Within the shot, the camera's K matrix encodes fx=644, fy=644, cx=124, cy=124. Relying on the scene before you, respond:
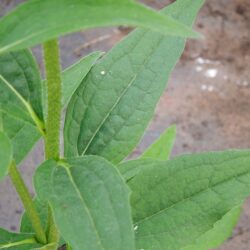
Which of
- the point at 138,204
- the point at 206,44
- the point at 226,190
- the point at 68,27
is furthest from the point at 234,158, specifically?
the point at 206,44

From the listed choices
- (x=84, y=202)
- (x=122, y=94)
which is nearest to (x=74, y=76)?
(x=122, y=94)

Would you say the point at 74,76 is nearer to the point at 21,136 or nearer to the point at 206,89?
the point at 21,136

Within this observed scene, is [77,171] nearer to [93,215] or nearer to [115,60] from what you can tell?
[93,215]

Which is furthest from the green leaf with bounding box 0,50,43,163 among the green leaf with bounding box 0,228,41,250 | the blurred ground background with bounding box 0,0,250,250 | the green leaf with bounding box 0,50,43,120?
the blurred ground background with bounding box 0,0,250,250

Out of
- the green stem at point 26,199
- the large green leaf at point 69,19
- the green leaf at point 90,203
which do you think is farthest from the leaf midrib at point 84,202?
the large green leaf at point 69,19

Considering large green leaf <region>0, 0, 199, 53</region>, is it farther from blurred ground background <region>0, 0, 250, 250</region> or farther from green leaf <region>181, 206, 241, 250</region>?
blurred ground background <region>0, 0, 250, 250</region>
